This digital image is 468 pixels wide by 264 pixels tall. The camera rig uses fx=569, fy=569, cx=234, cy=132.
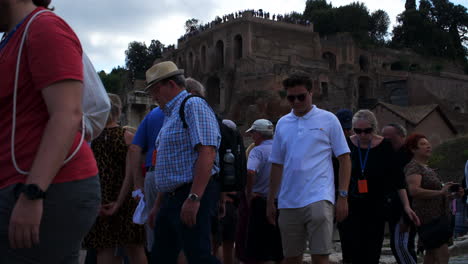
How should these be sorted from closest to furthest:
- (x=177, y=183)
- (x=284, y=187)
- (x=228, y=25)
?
(x=177, y=183) < (x=284, y=187) < (x=228, y=25)

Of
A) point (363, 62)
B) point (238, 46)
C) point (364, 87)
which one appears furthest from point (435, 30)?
point (238, 46)

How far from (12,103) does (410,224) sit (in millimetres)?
4586

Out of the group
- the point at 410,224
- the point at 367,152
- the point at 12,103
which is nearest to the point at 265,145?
the point at 367,152

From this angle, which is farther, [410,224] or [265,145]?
[265,145]

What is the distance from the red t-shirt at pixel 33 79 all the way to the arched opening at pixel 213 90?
51074 mm

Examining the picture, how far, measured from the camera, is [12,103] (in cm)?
250

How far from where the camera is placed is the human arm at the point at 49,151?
2314 millimetres

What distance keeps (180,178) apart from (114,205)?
1.22 m

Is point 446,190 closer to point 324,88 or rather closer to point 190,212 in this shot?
point 190,212

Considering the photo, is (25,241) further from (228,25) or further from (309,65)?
(228,25)

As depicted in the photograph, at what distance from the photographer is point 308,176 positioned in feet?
16.4

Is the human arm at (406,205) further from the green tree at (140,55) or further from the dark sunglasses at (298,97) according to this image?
the green tree at (140,55)

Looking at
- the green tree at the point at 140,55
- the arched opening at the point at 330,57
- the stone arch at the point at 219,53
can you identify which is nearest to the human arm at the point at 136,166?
the stone arch at the point at 219,53

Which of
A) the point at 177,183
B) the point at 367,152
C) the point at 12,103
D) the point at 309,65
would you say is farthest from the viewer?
the point at 309,65
